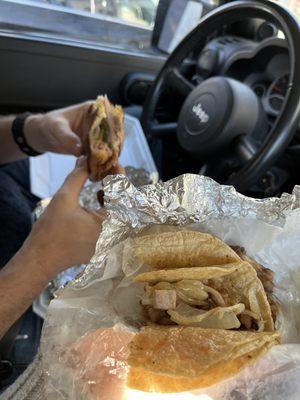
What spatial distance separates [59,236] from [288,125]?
612mm

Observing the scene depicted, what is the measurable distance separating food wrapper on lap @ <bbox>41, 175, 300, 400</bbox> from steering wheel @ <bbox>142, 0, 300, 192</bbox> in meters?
0.43

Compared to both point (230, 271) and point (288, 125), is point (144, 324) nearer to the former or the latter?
point (230, 271)

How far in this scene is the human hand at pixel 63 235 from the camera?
0.89 m

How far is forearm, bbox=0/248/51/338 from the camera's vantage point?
0.89 metres

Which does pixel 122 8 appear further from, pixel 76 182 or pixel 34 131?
pixel 76 182

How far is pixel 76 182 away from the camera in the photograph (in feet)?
3.15

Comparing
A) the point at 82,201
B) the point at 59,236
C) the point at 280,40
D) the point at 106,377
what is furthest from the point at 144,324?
the point at 280,40

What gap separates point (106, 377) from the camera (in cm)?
54

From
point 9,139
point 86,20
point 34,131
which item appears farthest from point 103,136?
point 86,20

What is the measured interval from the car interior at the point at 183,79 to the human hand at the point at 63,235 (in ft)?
1.13

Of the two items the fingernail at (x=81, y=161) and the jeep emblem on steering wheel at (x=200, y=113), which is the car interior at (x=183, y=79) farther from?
the fingernail at (x=81, y=161)

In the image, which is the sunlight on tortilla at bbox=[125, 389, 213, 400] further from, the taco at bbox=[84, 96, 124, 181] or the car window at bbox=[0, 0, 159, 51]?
the car window at bbox=[0, 0, 159, 51]

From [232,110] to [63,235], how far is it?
70cm

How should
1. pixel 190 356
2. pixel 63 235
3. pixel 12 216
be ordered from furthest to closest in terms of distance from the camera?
pixel 12 216 < pixel 63 235 < pixel 190 356
